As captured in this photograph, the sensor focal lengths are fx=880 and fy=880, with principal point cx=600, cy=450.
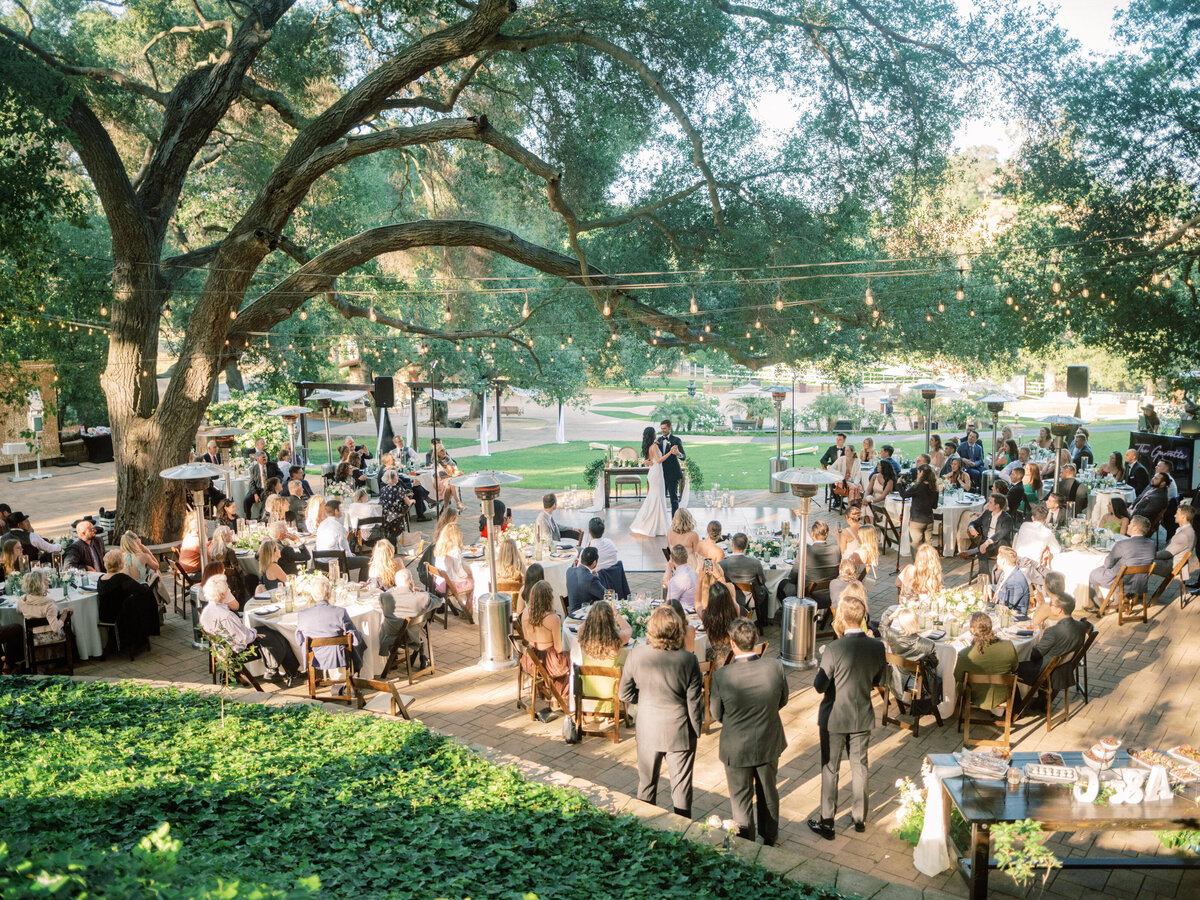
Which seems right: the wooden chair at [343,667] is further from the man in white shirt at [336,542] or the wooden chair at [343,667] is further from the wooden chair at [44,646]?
the man in white shirt at [336,542]

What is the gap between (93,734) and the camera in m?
6.30

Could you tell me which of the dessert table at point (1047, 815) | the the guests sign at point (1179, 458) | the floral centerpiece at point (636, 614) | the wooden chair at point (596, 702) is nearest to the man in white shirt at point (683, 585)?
the floral centerpiece at point (636, 614)

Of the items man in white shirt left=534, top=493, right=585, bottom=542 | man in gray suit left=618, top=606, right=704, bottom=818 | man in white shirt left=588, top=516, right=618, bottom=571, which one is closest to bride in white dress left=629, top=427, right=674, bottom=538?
man in white shirt left=534, top=493, right=585, bottom=542

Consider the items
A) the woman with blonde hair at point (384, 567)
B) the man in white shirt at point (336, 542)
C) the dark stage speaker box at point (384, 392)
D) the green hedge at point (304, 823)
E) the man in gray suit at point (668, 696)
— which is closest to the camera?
the green hedge at point (304, 823)

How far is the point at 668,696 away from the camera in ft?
18.7

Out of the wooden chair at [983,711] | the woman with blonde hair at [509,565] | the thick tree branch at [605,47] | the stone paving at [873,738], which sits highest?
the thick tree branch at [605,47]

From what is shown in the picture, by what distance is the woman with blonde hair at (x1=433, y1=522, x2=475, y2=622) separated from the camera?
10719 millimetres

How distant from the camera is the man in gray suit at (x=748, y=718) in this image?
5461 mm

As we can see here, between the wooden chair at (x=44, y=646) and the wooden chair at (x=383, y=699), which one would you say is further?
the wooden chair at (x=44, y=646)

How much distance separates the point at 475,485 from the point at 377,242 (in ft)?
18.3

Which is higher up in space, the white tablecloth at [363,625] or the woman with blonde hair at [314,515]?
the woman with blonde hair at [314,515]

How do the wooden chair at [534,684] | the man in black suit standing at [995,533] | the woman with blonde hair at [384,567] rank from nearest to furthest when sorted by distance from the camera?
the wooden chair at [534,684], the woman with blonde hair at [384,567], the man in black suit standing at [995,533]

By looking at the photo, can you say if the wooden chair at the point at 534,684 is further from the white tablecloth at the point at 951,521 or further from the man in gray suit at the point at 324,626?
the white tablecloth at the point at 951,521

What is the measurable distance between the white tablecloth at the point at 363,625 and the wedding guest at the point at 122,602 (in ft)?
6.00
